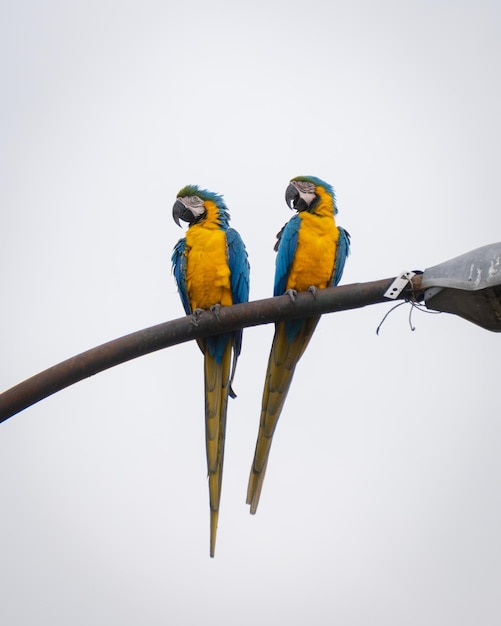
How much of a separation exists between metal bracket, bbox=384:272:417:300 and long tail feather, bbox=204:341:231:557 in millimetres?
1264

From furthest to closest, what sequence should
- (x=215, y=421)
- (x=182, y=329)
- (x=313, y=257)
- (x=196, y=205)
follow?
(x=196, y=205), (x=313, y=257), (x=215, y=421), (x=182, y=329)

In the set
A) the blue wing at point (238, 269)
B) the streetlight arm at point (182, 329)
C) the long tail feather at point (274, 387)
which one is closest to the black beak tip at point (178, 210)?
the blue wing at point (238, 269)

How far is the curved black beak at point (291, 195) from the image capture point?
4996 mm

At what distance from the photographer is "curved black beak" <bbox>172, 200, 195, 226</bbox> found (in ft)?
16.5

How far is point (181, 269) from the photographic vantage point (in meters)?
4.78

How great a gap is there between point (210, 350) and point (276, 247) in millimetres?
811

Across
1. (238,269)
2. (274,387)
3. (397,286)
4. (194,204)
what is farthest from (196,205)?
(397,286)

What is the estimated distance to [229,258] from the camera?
4.72m

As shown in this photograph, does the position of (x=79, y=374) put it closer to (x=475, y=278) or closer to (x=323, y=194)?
(x=475, y=278)

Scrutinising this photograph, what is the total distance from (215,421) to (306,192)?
1.64 metres

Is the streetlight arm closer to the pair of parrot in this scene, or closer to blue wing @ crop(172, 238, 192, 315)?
the pair of parrot

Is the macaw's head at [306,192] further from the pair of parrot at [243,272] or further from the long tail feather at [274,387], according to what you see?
the long tail feather at [274,387]

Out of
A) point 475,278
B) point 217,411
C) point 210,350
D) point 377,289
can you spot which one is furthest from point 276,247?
point 475,278

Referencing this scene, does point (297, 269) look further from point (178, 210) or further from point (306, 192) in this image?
point (178, 210)
